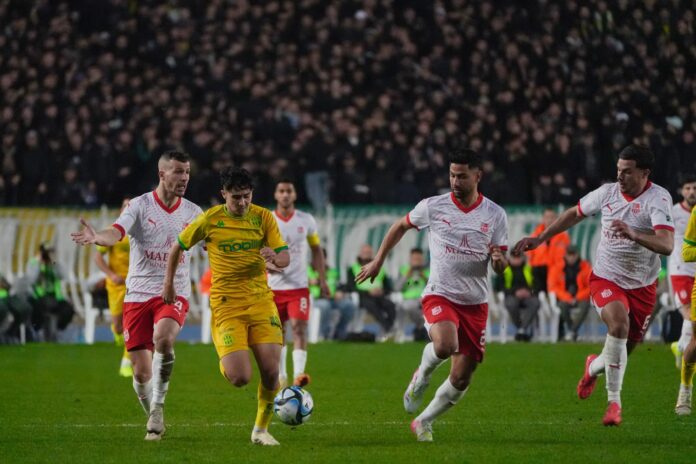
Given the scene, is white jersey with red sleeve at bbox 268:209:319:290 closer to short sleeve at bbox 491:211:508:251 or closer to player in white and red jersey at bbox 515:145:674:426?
player in white and red jersey at bbox 515:145:674:426

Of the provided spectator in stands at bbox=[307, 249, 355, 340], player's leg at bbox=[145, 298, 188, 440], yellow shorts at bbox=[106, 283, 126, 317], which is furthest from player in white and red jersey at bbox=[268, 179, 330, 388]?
spectator in stands at bbox=[307, 249, 355, 340]

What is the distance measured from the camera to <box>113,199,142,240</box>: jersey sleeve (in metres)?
10.4

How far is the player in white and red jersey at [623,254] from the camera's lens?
35.1ft

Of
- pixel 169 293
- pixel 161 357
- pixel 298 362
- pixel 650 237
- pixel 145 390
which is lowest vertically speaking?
pixel 298 362

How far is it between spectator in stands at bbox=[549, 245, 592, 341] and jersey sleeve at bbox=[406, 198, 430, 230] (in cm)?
1270

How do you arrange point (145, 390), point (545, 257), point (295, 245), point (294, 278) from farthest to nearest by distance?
point (545, 257) → point (295, 245) → point (294, 278) → point (145, 390)

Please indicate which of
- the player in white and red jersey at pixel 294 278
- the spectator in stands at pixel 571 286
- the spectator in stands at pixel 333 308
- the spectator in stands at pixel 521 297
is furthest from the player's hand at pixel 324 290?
the spectator in stands at pixel 571 286

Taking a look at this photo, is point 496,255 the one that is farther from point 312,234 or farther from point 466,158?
point 312,234

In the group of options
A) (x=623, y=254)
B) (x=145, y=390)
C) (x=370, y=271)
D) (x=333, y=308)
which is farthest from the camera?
(x=333, y=308)

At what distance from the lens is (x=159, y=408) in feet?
33.3

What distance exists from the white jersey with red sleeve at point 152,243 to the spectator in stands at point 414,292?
12.4 metres

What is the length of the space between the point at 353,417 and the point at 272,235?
2673mm

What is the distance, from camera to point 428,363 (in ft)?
32.8

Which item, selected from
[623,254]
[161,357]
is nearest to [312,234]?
[623,254]
